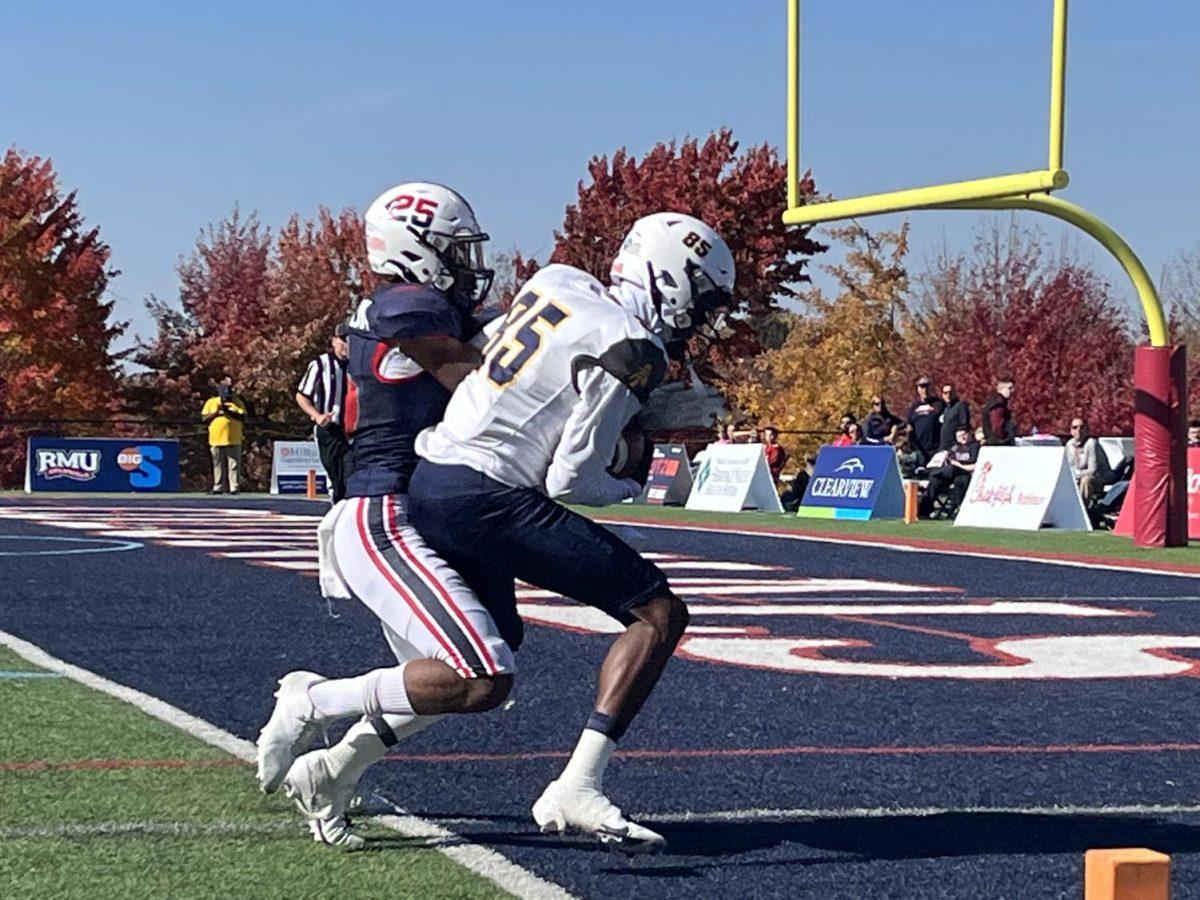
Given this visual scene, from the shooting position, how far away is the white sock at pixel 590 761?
5027 mm

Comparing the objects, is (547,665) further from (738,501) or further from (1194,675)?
(738,501)

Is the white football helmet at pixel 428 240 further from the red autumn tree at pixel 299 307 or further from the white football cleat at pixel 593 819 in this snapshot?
the red autumn tree at pixel 299 307

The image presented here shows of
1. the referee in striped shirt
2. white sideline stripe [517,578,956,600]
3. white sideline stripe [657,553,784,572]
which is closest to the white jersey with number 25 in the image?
white sideline stripe [517,578,956,600]

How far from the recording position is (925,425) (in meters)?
25.2

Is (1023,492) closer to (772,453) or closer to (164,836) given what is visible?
(772,453)

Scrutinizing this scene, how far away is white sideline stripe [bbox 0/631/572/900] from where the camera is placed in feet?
15.1

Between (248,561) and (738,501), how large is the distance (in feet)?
41.6

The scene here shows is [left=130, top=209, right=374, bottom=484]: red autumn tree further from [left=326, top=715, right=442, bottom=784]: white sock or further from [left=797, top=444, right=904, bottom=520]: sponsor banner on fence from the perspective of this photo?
[left=326, top=715, right=442, bottom=784]: white sock

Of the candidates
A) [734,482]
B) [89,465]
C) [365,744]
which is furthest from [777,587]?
[89,465]

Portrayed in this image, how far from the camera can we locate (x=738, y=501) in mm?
27297

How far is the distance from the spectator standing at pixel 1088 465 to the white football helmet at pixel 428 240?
17.9 meters

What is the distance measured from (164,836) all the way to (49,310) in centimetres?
4191

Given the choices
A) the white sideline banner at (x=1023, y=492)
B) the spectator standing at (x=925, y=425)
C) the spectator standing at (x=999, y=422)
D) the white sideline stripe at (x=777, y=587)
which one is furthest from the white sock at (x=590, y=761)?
the spectator standing at (x=925, y=425)

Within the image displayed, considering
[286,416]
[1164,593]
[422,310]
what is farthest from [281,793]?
[286,416]
